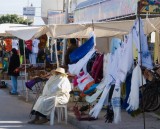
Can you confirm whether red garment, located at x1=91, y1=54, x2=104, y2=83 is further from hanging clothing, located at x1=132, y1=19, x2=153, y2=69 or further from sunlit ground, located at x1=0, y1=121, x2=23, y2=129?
hanging clothing, located at x1=132, y1=19, x2=153, y2=69

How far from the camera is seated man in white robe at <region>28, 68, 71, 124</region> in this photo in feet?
36.2

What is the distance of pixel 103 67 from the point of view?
466 inches

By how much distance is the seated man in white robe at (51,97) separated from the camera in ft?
36.2

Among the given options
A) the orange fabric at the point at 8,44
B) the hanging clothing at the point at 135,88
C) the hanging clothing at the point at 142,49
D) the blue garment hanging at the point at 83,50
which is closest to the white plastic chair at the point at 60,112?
the blue garment hanging at the point at 83,50

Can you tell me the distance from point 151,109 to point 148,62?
9.26ft

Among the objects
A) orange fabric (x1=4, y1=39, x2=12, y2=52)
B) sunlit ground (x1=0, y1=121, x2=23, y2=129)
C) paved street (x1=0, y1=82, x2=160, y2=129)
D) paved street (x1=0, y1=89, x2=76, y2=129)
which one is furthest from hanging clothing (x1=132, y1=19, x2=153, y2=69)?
orange fabric (x1=4, y1=39, x2=12, y2=52)

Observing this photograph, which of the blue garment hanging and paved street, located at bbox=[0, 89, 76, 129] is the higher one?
the blue garment hanging

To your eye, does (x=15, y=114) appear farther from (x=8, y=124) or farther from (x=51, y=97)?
(x=51, y=97)

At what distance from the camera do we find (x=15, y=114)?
503 inches

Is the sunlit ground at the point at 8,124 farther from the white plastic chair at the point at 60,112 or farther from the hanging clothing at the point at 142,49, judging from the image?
the hanging clothing at the point at 142,49

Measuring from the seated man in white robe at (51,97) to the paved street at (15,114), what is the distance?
280 millimetres

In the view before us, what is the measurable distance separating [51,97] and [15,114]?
6.78 ft

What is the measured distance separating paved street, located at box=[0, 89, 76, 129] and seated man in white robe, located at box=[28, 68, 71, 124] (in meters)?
0.28

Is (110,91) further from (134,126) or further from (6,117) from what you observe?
(6,117)
